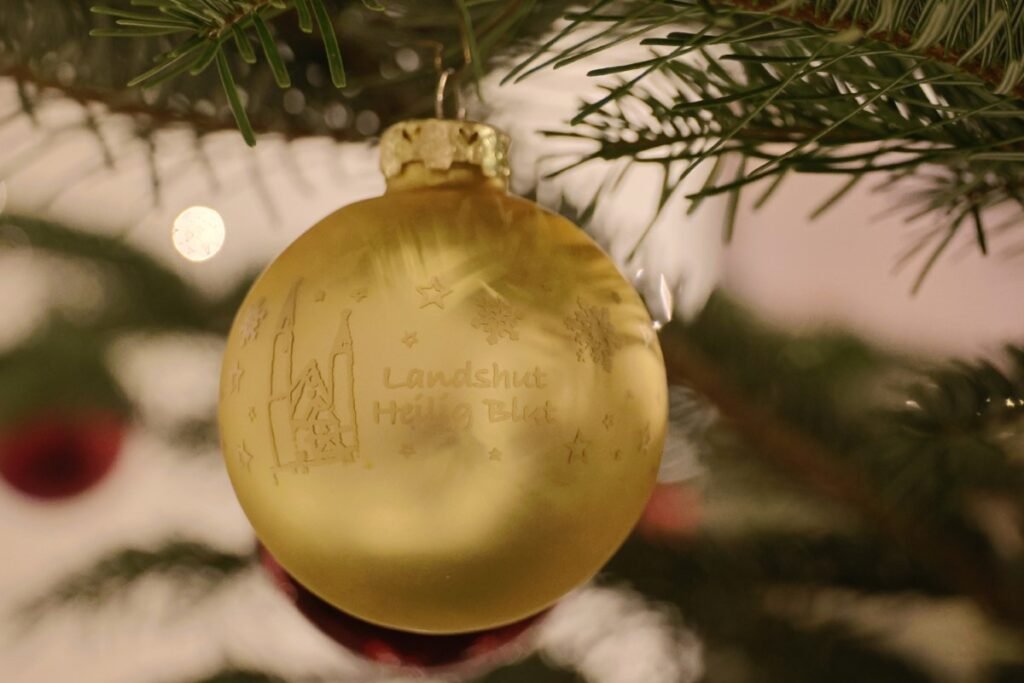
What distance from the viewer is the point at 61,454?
0.69 m

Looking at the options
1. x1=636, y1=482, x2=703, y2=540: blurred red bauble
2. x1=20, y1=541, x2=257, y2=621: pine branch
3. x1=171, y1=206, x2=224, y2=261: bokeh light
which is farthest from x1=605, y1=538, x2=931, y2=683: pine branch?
x1=171, y1=206, x2=224, y2=261: bokeh light

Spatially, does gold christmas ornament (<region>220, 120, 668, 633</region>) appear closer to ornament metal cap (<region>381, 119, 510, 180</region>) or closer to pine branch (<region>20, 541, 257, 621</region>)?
ornament metal cap (<region>381, 119, 510, 180</region>)

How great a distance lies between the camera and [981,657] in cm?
65

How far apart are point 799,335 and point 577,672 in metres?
0.29

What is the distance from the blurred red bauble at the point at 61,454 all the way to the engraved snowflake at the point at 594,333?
50 cm

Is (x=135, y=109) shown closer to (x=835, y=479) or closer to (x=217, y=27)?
(x=217, y=27)

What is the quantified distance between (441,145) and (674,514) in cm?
38

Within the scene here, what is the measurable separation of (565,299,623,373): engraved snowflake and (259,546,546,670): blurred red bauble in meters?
0.29

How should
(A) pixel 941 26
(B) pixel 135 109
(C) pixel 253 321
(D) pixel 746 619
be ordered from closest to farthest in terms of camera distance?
(A) pixel 941 26, (C) pixel 253 321, (B) pixel 135 109, (D) pixel 746 619

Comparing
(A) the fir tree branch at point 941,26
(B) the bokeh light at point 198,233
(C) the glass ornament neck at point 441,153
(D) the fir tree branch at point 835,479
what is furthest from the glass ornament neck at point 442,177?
(B) the bokeh light at point 198,233

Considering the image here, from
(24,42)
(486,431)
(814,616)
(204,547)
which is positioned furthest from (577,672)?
(24,42)

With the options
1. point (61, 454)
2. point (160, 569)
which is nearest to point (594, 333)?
point (160, 569)

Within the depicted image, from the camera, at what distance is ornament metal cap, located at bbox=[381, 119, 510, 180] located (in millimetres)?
351

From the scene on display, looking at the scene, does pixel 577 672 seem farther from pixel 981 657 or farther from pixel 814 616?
pixel 981 657
